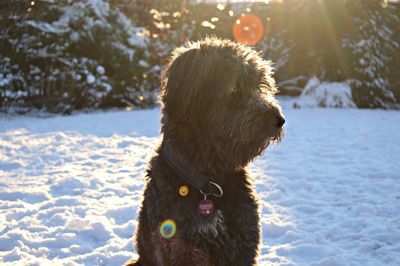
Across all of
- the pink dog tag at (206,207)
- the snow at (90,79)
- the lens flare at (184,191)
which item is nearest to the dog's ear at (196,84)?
the lens flare at (184,191)

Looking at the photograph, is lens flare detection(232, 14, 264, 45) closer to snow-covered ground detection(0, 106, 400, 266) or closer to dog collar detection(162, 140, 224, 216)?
snow-covered ground detection(0, 106, 400, 266)

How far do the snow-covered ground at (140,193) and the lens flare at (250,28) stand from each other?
10.1 m

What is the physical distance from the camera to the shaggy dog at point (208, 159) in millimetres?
3109

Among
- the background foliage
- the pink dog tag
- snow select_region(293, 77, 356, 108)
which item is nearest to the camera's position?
the pink dog tag

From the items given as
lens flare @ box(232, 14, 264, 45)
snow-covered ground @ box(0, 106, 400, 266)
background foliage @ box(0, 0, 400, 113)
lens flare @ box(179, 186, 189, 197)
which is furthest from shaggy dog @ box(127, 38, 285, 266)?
lens flare @ box(232, 14, 264, 45)

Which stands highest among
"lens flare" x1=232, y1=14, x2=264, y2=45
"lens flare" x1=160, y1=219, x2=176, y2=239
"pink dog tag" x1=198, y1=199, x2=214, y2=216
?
"lens flare" x1=232, y1=14, x2=264, y2=45

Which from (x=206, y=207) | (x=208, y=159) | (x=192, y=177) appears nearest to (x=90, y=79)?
(x=208, y=159)

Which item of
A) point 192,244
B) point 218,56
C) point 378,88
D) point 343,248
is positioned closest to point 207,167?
point 192,244

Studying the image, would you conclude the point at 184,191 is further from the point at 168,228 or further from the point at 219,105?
the point at 219,105

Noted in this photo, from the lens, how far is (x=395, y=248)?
14.9ft

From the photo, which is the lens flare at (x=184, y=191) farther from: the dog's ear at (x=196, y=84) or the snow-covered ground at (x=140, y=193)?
the snow-covered ground at (x=140, y=193)

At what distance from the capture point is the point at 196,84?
3.15 m

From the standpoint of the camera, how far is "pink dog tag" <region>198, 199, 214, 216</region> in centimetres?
309

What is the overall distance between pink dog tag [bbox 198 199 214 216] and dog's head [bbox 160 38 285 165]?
15.0 inches
